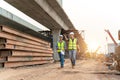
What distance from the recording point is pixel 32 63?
719 inches

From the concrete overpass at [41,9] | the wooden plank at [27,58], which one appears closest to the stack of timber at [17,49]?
the wooden plank at [27,58]

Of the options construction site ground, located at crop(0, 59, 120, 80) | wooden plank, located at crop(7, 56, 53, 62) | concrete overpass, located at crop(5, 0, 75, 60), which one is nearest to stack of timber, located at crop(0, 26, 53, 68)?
wooden plank, located at crop(7, 56, 53, 62)

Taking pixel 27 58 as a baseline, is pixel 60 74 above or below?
below

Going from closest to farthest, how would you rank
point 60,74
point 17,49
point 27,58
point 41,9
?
point 60,74, point 17,49, point 27,58, point 41,9

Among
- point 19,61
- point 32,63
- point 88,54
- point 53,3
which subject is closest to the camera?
point 19,61

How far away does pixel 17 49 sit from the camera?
1473 centimetres

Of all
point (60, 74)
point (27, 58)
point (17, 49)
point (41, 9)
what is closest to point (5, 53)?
point (17, 49)

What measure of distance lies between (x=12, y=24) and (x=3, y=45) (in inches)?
142

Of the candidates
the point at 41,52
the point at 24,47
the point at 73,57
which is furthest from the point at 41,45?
the point at 73,57

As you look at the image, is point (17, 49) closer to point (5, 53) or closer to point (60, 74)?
point (5, 53)

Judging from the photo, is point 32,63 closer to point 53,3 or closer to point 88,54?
point 53,3

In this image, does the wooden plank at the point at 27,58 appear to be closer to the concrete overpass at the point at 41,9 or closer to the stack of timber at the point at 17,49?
the stack of timber at the point at 17,49

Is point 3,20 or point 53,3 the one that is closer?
point 3,20

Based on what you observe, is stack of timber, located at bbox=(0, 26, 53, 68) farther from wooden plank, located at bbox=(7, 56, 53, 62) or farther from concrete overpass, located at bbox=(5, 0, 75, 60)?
concrete overpass, located at bbox=(5, 0, 75, 60)
